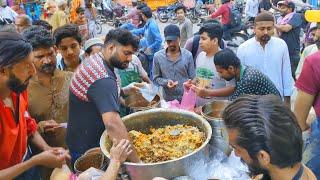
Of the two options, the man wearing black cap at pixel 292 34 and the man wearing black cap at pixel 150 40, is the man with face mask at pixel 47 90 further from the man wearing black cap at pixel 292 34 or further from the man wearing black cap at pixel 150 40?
the man wearing black cap at pixel 292 34

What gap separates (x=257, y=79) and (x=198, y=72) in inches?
33.8

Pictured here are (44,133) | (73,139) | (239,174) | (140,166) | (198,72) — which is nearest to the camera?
(140,166)

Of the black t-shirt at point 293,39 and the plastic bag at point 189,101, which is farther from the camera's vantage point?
the black t-shirt at point 293,39

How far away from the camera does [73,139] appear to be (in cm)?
239

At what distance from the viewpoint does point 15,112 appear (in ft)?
7.12

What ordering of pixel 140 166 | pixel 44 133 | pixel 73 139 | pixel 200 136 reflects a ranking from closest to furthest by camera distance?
pixel 140 166, pixel 200 136, pixel 73 139, pixel 44 133

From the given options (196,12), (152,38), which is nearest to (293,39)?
(152,38)

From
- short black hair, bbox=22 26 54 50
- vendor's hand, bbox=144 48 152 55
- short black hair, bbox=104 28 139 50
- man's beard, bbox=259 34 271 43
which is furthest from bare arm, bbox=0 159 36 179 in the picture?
vendor's hand, bbox=144 48 152 55

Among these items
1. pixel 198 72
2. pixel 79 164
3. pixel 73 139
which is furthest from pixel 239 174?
pixel 198 72

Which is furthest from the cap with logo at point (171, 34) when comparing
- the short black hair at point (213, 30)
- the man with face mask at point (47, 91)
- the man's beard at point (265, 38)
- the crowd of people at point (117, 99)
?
the man with face mask at point (47, 91)

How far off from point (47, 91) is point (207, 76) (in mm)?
1453

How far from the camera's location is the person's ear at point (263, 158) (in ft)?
4.64

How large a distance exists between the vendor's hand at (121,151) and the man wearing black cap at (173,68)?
185cm

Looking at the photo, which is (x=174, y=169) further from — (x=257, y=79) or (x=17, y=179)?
(x=257, y=79)
